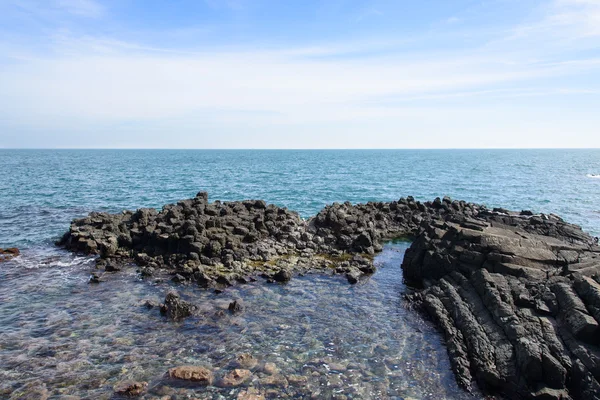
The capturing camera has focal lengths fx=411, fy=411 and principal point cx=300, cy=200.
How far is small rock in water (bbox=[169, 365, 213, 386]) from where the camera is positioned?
13827 mm

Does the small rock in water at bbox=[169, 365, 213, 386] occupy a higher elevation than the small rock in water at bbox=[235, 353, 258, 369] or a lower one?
higher

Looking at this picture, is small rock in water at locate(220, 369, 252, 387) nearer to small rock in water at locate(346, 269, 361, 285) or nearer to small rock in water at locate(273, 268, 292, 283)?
small rock in water at locate(273, 268, 292, 283)

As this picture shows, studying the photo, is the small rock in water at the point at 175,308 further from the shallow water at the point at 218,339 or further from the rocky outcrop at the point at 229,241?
the rocky outcrop at the point at 229,241

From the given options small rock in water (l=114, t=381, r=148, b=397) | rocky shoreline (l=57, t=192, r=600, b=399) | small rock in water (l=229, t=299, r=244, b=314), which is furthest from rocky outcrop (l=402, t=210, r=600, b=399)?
small rock in water (l=114, t=381, r=148, b=397)

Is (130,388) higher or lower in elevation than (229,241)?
lower

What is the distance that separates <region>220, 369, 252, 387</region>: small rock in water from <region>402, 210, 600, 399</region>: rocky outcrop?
753 cm

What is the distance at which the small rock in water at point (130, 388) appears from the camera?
13070 millimetres

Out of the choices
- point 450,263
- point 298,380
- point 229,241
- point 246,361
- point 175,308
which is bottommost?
point 298,380

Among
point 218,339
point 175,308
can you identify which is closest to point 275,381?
point 218,339

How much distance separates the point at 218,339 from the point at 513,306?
12238 millimetres

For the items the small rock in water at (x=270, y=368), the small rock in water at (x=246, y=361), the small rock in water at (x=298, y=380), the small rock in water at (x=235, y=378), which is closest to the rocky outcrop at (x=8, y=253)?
the small rock in water at (x=246, y=361)

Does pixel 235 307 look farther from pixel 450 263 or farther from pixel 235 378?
pixel 450 263

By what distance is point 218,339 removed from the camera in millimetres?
16906

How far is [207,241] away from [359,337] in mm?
13589
